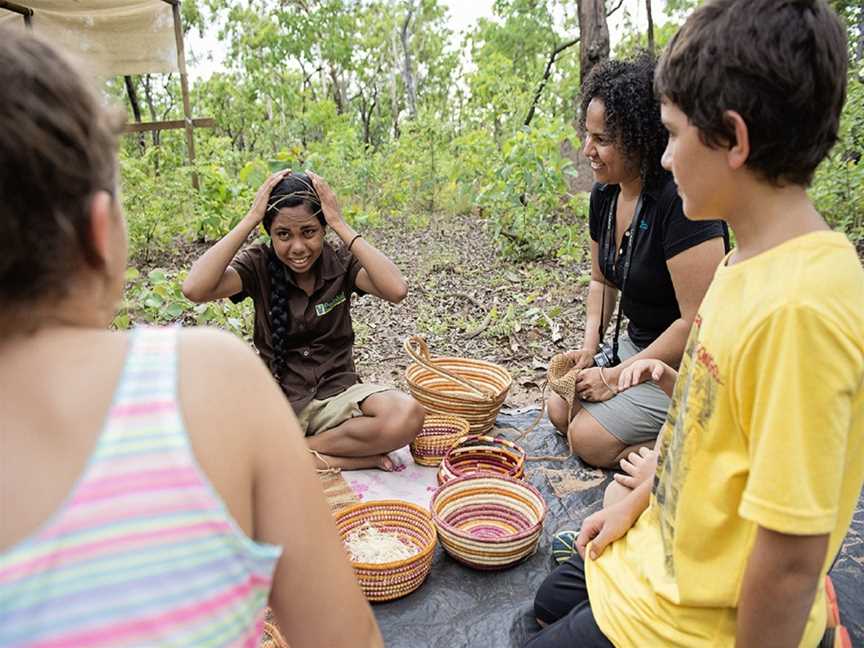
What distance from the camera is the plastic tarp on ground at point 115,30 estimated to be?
660cm

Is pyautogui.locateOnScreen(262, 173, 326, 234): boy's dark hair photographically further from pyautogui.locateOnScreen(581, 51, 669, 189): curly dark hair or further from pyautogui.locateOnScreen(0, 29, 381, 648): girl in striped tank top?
pyautogui.locateOnScreen(0, 29, 381, 648): girl in striped tank top

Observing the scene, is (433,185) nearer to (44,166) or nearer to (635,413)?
(635,413)

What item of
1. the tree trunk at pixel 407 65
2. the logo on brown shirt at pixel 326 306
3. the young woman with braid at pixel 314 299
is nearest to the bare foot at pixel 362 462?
the young woman with braid at pixel 314 299

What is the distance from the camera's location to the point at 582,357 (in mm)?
2963

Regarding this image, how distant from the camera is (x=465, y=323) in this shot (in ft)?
15.3

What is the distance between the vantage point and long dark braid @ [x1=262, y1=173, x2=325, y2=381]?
261cm

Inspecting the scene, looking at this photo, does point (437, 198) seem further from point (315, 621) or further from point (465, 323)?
point (315, 621)

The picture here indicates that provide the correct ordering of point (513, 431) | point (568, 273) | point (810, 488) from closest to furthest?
point (810, 488) < point (513, 431) < point (568, 273)

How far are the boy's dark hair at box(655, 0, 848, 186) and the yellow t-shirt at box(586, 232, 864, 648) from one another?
6.4 inches

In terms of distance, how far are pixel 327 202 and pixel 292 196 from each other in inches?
5.7

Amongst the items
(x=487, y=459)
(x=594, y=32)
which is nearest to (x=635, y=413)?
(x=487, y=459)

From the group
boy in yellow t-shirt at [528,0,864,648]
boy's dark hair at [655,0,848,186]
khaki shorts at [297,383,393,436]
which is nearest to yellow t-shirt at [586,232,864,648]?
boy in yellow t-shirt at [528,0,864,648]

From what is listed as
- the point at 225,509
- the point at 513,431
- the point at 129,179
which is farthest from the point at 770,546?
the point at 129,179

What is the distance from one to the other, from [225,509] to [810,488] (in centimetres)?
83
